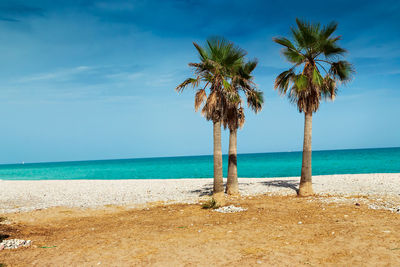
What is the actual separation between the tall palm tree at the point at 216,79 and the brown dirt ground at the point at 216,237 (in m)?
3.61

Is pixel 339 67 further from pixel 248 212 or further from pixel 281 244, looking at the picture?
pixel 281 244

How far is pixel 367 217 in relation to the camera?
10.6 metres

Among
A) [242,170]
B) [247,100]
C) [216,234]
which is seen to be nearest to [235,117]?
[247,100]

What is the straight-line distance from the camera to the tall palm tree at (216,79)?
14.0 m

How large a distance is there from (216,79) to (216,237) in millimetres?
7946

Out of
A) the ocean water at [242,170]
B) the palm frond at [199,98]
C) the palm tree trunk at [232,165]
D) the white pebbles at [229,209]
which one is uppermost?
the palm frond at [199,98]

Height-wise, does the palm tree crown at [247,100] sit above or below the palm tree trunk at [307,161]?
above

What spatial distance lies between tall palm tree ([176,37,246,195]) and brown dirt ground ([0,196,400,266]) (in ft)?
11.9

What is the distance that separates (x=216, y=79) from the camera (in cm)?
1436

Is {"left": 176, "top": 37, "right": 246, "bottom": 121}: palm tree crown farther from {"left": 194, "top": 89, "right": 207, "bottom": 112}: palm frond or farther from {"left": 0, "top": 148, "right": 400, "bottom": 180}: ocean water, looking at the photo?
{"left": 0, "top": 148, "right": 400, "bottom": 180}: ocean water

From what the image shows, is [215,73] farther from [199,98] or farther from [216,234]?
[216,234]

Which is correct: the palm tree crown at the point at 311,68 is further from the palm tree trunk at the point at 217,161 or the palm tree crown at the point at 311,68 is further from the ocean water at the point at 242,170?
the ocean water at the point at 242,170

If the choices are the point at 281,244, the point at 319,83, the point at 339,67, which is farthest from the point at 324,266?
the point at 339,67

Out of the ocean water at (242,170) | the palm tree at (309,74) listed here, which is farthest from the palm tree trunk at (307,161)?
the ocean water at (242,170)
